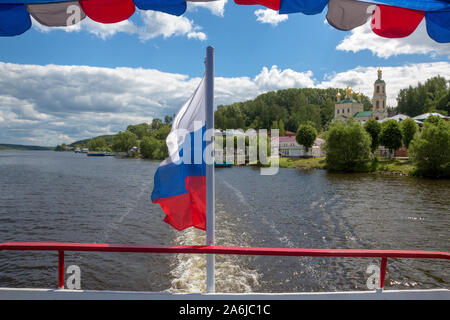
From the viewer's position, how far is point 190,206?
11.9ft

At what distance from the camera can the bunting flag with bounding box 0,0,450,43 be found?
3275mm

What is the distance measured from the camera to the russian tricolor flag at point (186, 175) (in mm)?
3545

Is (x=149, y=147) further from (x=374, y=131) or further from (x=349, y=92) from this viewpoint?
(x=349, y=92)

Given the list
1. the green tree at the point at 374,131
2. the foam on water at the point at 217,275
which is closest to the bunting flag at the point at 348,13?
the foam on water at the point at 217,275

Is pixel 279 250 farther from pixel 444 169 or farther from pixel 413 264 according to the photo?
pixel 444 169

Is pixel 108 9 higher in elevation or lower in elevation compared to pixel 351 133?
lower

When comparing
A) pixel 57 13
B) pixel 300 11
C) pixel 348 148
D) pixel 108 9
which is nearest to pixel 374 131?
pixel 348 148

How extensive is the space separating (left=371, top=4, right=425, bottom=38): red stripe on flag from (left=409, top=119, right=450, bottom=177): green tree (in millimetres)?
50366

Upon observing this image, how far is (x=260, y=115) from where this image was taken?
153 metres

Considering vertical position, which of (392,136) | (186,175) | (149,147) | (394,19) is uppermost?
(392,136)

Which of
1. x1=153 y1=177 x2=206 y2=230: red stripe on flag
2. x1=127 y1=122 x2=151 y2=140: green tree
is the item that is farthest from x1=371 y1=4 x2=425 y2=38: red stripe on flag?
x1=127 y1=122 x2=151 y2=140: green tree

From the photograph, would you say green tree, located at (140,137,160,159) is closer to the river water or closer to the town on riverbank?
the town on riverbank

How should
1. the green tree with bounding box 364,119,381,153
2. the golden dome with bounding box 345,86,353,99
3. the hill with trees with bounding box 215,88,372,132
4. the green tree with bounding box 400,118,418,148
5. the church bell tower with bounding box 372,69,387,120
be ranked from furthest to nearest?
the hill with trees with bounding box 215,88,372,132
the golden dome with bounding box 345,86,353,99
the church bell tower with bounding box 372,69,387,120
the green tree with bounding box 364,119,381,153
the green tree with bounding box 400,118,418,148

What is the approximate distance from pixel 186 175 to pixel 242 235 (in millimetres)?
11631
